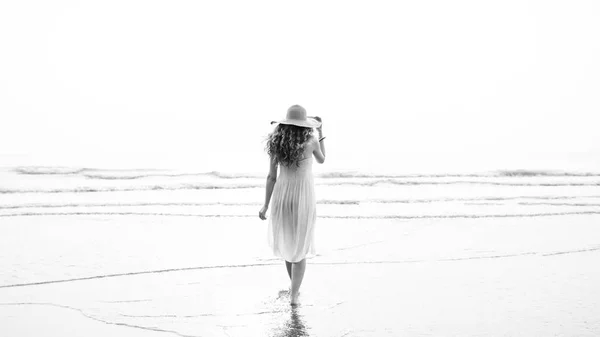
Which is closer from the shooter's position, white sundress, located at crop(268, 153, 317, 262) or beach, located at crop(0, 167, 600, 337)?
beach, located at crop(0, 167, 600, 337)

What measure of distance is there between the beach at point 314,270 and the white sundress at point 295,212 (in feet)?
1.48

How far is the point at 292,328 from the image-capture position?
448 cm

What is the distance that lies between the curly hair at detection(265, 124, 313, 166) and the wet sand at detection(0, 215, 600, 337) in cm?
123

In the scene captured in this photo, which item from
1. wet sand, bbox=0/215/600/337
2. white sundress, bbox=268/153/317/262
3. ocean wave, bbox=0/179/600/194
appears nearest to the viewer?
wet sand, bbox=0/215/600/337

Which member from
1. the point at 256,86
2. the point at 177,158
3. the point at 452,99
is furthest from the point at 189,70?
the point at 177,158

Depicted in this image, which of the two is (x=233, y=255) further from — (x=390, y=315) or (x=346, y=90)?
(x=346, y=90)

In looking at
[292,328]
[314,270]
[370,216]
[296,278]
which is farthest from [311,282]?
[370,216]

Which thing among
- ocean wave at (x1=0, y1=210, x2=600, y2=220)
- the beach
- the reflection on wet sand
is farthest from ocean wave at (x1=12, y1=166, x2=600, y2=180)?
the reflection on wet sand

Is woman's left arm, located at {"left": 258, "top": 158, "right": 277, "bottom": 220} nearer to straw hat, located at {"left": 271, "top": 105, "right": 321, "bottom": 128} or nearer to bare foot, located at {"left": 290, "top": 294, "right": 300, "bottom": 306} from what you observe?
straw hat, located at {"left": 271, "top": 105, "right": 321, "bottom": 128}

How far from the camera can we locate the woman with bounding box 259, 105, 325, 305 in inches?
201

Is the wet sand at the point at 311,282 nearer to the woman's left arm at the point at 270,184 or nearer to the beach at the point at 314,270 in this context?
the beach at the point at 314,270

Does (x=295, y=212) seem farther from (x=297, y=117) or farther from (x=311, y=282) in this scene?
(x=311, y=282)

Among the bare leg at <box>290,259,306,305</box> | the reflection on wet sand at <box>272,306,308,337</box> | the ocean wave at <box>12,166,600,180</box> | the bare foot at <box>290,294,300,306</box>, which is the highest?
the ocean wave at <box>12,166,600,180</box>

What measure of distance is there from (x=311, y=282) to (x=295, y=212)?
99cm
